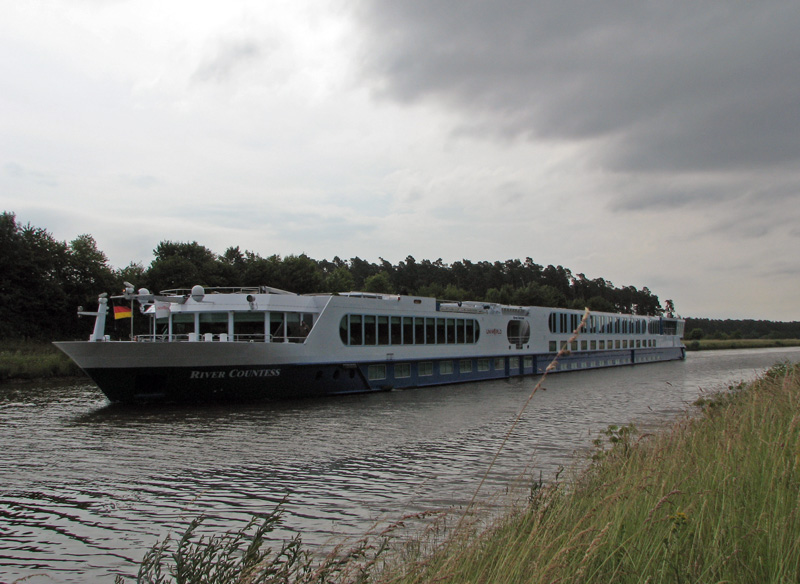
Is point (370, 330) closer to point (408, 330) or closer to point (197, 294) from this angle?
point (408, 330)

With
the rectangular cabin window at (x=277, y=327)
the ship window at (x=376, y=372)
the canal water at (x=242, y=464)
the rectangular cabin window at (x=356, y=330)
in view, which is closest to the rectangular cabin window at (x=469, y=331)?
the ship window at (x=376, y=372)

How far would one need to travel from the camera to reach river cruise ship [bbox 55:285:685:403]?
73.4ft

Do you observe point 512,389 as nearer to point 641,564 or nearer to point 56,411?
point 56,411

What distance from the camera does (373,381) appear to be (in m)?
29.0

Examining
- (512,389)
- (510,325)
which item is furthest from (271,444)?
(510,325)

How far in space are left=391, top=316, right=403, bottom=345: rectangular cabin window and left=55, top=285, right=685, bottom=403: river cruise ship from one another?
0.05m

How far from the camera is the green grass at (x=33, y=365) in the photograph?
110 feet

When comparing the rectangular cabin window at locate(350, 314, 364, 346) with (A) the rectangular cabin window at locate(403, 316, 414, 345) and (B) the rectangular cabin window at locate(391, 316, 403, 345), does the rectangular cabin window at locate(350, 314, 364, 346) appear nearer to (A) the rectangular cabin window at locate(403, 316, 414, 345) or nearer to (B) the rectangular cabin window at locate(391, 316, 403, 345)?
→ (B) the rectangular cabin window at locate(391, 316, 403, 345)

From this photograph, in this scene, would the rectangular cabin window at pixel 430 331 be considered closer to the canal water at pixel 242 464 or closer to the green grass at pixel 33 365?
the canal water at pixel 242 464

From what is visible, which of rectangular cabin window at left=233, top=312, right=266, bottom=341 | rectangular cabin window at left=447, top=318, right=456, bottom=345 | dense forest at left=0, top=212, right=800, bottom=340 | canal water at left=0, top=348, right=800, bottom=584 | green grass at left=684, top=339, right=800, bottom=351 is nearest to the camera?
canal water at left=0, top=348, right=800, bottom=584

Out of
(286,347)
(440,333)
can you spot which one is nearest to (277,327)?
(286,347)

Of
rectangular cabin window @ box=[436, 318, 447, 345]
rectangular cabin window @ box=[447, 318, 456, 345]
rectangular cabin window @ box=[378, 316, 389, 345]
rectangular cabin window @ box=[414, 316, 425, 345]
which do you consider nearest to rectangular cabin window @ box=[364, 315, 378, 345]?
rectangular cabin window @ box=[378, 316, 389, 345]

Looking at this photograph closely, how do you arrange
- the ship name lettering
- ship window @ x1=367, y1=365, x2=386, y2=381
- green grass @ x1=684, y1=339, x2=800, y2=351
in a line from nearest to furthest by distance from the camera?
1. the ship name lettering
2. ship window @ x1=367, y1=365, x2=386, y2=381
3. green grass @ x1=684, y1=339, x2=800, y2=351

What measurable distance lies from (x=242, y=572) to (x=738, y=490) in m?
4.40
